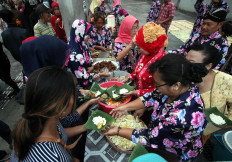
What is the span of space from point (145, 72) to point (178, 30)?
27.0ft

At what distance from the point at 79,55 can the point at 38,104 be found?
157 centimetres

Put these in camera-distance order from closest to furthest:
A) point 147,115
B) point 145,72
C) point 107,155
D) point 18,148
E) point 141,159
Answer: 1. point 141,159
2. point 18,148
3. point 107,155
4. point 145,72
5. point 147,115

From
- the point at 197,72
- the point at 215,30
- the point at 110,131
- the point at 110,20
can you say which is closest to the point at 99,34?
the point at 110,20

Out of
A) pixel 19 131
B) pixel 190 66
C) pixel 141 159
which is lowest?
pixel 19 131

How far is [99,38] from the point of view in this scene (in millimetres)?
4086

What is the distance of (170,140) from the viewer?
1302 mm

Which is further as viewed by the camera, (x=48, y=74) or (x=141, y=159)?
(x=48, y=74)

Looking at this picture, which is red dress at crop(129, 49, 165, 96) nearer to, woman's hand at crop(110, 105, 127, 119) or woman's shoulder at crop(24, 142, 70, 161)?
woman's hand at crop(110, 105, 127, 119)

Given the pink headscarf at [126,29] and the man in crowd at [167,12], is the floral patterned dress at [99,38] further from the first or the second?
the man in crowd at [167,12]

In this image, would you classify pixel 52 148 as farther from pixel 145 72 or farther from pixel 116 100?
pixel 145 72

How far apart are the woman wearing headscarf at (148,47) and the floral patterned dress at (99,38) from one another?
211 cm

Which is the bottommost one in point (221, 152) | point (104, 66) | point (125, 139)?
point (221, 152)

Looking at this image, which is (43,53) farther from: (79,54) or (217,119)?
(217,119)

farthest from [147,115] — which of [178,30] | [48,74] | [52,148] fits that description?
[178,30]
